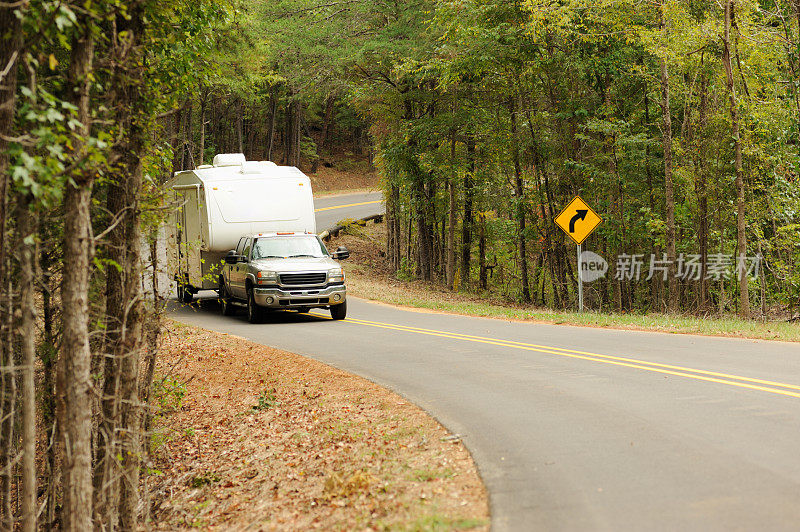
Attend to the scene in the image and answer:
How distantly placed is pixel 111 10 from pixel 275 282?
41.2 feet

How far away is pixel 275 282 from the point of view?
1856 cm

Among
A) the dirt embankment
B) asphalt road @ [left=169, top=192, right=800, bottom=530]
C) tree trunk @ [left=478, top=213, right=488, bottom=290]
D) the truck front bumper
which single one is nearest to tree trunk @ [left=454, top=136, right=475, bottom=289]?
tree trunk @ [left=478, top=213, right=488, bottom=290]

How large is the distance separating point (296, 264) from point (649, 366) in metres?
9.61

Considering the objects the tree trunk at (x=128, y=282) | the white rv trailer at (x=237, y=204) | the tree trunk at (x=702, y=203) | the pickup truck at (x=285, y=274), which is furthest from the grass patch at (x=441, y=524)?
the tree trunk at (x=702, y=203)

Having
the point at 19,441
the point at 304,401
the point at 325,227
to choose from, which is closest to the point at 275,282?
the point at 304,401

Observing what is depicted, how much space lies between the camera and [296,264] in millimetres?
18844

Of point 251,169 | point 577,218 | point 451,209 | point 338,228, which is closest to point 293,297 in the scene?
point 251,169

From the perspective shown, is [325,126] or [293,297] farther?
[325,126]

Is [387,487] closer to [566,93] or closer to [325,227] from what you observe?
[566,93]

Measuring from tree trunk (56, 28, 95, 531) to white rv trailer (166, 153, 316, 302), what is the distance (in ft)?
45.3

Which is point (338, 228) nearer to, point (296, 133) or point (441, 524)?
point (296, 133)

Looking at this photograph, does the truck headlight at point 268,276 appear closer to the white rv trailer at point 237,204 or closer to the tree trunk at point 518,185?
the white rv trailer at point 237,204

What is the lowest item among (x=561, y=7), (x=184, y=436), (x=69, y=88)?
(x=184, y=436)

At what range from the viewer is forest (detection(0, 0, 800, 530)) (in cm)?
634
